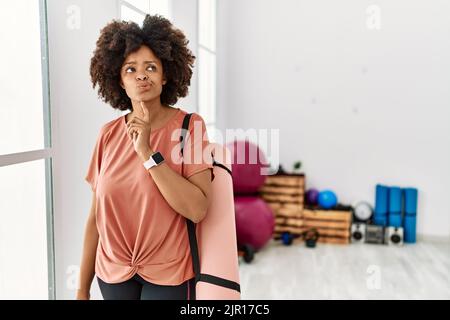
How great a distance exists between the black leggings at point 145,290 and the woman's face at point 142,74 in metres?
0.29

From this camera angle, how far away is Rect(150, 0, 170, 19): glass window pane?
1.13 metres

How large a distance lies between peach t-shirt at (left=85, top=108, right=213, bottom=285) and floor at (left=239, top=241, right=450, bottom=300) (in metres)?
1.48

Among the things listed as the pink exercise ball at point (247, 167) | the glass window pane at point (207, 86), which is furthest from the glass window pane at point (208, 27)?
the pink exercise ball at point (247, 167)

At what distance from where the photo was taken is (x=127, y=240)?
0.70 m

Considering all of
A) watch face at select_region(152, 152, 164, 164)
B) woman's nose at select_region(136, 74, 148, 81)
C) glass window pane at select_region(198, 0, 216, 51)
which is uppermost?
glass window pane at select_region(198, 0, 216, 51)

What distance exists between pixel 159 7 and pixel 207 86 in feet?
4.41

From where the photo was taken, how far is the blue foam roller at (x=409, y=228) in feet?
9.45

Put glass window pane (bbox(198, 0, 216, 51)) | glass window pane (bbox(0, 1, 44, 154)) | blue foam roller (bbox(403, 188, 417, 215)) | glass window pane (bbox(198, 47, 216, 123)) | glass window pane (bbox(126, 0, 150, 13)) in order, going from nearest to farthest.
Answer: glass window pane (bbox(0, 1, 44, 154)) < glass window pane (bbox(126, 0, 150, 13)) < glass window pane (bbox(198, 0, 216, 51)) < glass window pane (bbox(198, 47, 216, 123)) < blue foam roller (bbox(403, 188, 417, 215))

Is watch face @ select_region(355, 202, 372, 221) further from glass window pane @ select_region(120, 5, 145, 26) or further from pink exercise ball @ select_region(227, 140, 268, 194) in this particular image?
glass window pane @ select_region(120, 5, 145, 26)

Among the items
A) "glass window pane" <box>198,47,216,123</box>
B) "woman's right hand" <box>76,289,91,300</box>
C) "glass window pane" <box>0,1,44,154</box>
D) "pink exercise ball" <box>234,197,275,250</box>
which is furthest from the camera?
"pink exercise ball" <box>234,197,275,250</box>

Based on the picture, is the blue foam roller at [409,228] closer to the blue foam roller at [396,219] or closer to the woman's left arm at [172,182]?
the blue foam roller at [396,219]

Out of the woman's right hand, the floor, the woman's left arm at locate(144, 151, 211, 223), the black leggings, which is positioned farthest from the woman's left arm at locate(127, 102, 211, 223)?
the floor

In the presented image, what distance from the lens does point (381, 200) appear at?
2.96 meters

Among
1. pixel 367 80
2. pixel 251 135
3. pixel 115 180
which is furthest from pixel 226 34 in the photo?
pixel 115 180
